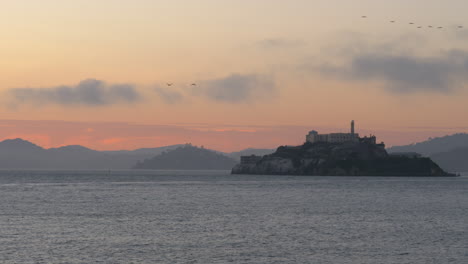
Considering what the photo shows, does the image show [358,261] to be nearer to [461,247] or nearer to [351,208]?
[461,247]

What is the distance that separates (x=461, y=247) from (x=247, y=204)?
6785 cm

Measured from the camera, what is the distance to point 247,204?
131625 millimetres

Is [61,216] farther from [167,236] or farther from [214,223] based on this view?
[167,236]

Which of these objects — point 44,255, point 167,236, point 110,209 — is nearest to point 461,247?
point 167,236

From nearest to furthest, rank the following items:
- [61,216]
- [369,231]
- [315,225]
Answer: [369,231]
[315,225]
[61,216]

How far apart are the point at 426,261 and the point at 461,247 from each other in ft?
33.5

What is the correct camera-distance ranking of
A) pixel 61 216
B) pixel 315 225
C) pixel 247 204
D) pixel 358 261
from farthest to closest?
pixel 247 204
pixel 61 216
pixel 315 225
pixel 358 261

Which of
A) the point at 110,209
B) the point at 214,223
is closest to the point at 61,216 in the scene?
the point at 110,209

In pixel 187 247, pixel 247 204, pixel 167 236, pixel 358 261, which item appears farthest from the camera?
pixel 247 204

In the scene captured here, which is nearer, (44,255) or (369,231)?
(44,255)

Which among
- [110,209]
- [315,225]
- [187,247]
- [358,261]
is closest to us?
[358,261]

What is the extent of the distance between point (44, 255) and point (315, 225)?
40241 mm

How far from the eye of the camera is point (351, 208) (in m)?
122

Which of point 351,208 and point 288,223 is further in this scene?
point 351,208
